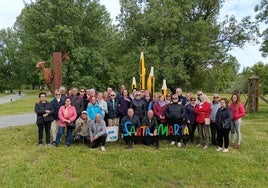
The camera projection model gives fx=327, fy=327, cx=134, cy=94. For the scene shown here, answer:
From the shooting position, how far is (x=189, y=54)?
23.5 m

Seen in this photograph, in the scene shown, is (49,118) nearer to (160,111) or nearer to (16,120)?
(160,111)

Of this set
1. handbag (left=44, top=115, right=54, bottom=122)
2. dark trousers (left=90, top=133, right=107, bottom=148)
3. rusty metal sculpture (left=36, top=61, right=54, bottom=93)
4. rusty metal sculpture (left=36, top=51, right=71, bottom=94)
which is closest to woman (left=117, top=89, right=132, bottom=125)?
dark trousers (left=90, top=133, right=107, bottom=148)

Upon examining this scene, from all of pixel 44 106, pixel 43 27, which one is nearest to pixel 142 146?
pixel 44 106

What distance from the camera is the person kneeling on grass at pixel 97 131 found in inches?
372

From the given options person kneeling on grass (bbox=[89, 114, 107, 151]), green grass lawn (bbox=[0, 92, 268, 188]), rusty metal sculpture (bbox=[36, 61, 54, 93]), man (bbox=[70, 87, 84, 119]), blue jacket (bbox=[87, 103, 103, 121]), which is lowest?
green grass lawn (bbox=[0, 92, 268, 188])

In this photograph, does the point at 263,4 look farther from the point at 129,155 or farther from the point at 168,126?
the point at 129,155

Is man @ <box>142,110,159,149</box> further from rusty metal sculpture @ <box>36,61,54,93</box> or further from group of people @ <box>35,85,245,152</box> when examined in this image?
rusty metal sculpture @ <box>36,61,54,93</box>

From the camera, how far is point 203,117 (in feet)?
32.8

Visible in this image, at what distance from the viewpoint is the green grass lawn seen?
7.68 metres

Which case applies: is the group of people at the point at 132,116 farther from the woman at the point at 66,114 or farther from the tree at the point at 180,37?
the tree at the point at 180,37

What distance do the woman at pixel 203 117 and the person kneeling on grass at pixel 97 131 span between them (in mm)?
2928

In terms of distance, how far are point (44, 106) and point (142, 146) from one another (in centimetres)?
316

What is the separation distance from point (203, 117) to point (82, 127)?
3696mm

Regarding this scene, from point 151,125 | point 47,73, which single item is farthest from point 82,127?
point 47,73
